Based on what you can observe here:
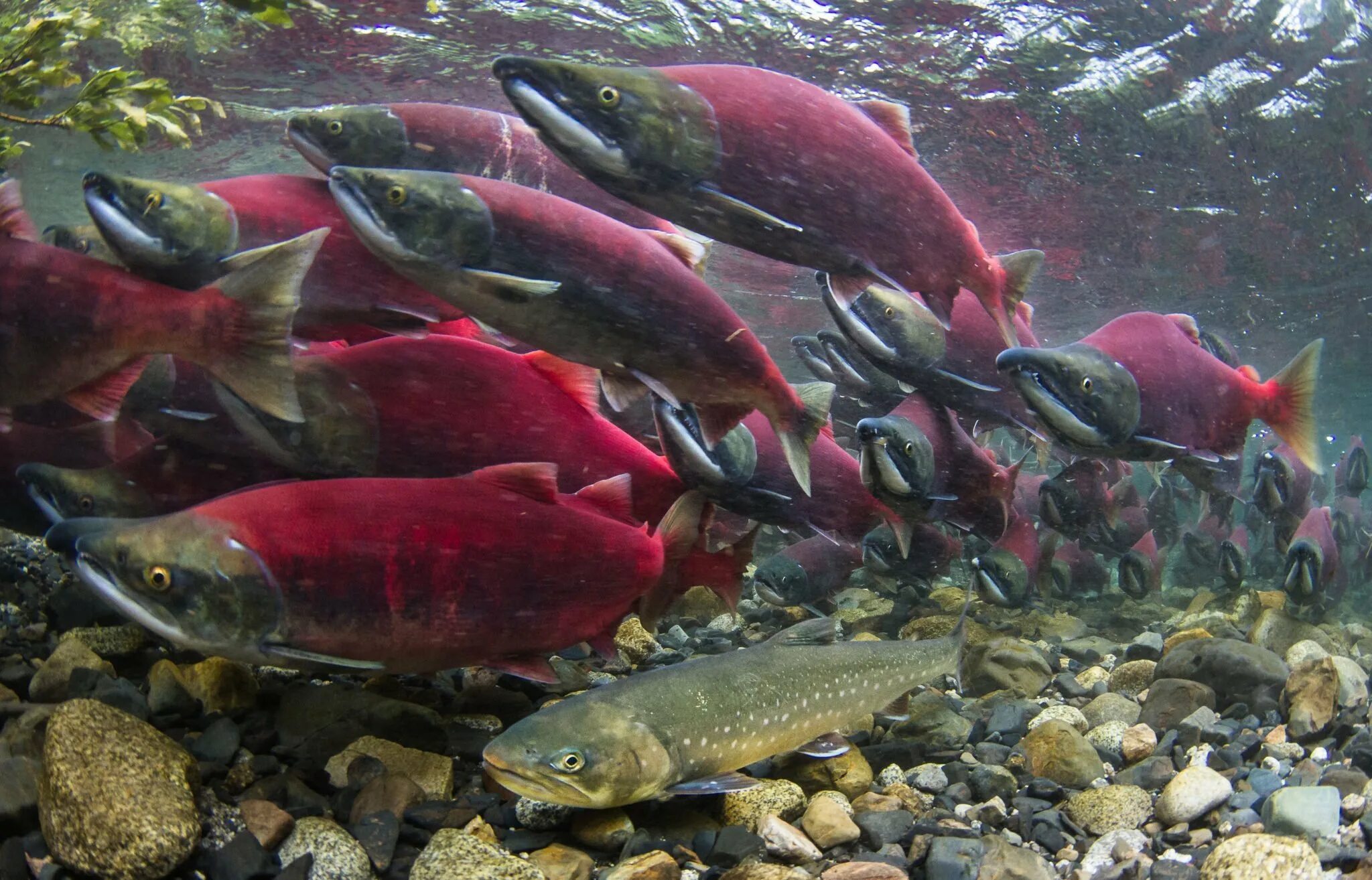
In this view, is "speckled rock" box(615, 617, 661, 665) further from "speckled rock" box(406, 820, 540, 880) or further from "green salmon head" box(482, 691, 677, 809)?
"speckled rock" box(406, 820, 540, 880)

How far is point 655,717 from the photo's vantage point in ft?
10.3

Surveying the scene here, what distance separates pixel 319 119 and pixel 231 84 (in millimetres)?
10750

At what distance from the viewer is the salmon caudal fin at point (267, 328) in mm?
2549

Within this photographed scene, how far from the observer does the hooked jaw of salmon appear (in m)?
7.21

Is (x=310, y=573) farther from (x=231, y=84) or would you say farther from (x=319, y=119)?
(x=231, y=84)

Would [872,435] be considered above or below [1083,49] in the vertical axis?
below

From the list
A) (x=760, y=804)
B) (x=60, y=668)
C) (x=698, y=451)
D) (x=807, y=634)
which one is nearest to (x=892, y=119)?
(x=698, y=451)

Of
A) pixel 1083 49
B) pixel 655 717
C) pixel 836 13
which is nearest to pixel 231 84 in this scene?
pixel 836 13

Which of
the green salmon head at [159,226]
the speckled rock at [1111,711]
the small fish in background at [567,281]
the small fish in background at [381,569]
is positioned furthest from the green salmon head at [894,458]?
the green salmon head at [159,226]

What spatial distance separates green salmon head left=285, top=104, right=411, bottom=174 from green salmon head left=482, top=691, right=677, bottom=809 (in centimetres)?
221

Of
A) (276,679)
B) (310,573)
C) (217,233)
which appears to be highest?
(217,233)

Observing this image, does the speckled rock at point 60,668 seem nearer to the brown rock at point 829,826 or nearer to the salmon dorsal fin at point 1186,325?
the brown rock at point 829,826

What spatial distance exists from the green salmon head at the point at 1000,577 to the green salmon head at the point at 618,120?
191 inches

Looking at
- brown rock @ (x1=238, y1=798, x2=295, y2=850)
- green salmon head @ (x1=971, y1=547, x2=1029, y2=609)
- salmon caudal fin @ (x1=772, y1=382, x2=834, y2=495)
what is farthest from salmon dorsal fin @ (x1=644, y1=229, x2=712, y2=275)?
green salmon head @ (x1=971, y1=547, x2=1029, y2=609)
